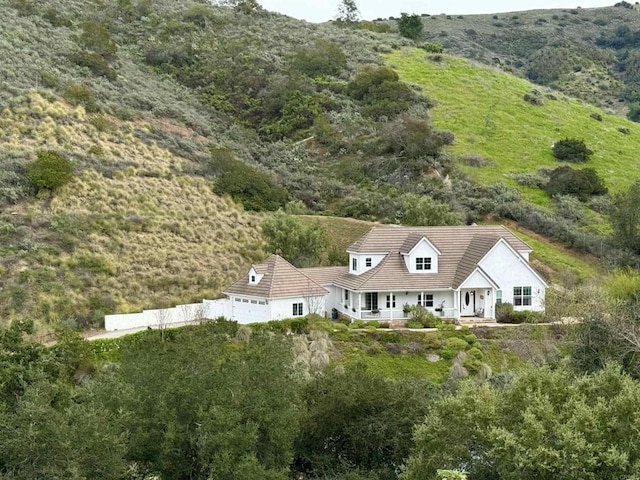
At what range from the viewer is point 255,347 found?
58.9ft

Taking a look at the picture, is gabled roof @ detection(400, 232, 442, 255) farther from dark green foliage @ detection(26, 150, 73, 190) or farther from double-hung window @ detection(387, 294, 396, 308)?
dark green foliage @ detection(26, 150, 73, 190)

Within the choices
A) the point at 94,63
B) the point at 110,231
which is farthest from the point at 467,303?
the point at 94,63

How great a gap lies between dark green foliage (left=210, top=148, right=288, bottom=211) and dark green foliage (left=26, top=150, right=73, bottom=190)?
34.5ft

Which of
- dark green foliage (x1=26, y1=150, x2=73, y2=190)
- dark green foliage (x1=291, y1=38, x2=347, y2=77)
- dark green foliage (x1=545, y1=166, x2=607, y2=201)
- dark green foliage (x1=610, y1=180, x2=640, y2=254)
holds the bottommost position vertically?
dark green foliage (x1=610, y1=180, x2=640, y2=254)

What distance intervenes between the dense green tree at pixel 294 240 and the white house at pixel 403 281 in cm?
256

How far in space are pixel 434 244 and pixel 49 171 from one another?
71.3ft

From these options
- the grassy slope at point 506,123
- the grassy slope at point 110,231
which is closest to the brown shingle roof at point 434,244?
the grassy slope at point 110,231

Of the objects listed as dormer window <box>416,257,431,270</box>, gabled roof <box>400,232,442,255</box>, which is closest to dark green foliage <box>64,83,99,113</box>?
gabled roof <box>400,232,442,255</box>

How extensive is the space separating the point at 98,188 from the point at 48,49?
23.6 metres

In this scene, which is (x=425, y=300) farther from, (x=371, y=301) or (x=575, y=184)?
(x=575, y=184)

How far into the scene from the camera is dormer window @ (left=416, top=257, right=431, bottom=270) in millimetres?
34812

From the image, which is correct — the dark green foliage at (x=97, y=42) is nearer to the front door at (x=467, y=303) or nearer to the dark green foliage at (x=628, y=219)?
the front door at (x=467, y=303)

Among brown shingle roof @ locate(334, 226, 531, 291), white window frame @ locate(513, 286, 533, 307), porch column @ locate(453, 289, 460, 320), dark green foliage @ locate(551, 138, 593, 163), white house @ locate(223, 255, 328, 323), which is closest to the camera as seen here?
white house @ locate(223, 255, 328, 323)

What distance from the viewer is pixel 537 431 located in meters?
12.4
